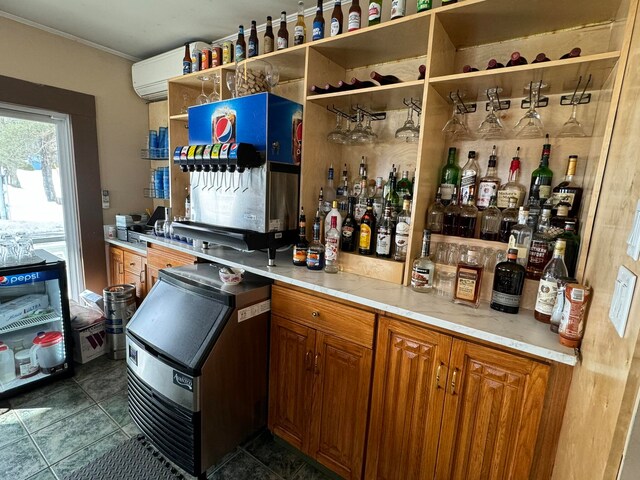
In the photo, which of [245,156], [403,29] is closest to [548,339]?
[403,29]

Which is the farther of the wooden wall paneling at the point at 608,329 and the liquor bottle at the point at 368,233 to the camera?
the liquor bottle at the point at 368,233

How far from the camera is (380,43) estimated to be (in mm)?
1485

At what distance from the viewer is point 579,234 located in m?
1.12

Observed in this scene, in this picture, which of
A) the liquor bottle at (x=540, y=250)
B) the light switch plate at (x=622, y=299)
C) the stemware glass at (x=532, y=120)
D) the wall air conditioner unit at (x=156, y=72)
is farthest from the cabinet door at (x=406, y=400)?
the wall air conditioner unit at (x=156, y=72)

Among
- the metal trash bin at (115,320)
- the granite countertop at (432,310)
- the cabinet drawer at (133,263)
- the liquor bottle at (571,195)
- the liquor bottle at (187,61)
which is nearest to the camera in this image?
the granite countertop at (432,310)

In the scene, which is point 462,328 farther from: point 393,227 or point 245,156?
point 245,156

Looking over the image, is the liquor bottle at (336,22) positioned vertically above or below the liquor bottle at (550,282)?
above

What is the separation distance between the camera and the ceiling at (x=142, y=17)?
6.50 feet

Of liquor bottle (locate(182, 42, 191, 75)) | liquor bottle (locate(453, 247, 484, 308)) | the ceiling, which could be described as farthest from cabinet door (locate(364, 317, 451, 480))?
liquor bottle (locate(182, 42, 191, 75))

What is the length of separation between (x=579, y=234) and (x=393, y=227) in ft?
2.27

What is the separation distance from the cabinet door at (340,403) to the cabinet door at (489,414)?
13.2 inches

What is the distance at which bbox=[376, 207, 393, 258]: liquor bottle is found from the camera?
1.46 m

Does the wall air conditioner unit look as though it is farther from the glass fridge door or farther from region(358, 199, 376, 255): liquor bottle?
region(358, 199, 376, 255): liquor bottle

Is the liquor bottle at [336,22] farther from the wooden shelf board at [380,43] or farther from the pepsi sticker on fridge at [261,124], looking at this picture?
the pepsi sticker on fridge at [261,124]
